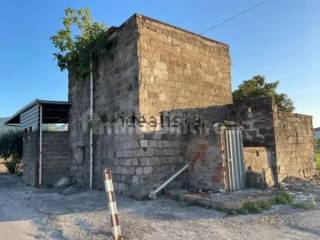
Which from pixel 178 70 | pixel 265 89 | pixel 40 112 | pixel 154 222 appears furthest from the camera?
pixel 265 89

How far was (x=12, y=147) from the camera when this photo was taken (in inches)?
757

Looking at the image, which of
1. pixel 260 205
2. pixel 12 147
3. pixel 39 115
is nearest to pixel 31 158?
pixel 39 115

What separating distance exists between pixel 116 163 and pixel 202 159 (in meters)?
2.54

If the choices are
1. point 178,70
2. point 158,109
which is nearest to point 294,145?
point 178,70

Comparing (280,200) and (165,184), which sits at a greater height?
(165,184)

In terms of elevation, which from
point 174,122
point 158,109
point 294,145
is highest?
point 158,109

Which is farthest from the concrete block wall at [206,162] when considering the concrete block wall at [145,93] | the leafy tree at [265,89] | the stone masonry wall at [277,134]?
the leafy tree at [265,89]

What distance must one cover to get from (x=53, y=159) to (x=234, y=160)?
7365 millimetres

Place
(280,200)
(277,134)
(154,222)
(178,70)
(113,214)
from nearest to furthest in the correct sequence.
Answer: (113,214), (154,222), (280,200), (277,134), (178,70)

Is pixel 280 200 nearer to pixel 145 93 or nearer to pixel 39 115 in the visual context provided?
pixel 145 93

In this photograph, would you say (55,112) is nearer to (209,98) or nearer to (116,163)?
(116,163)

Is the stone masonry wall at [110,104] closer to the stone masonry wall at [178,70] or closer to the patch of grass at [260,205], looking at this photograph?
the stone masonry wall at [178,70]

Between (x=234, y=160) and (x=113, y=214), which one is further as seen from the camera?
(x=234, y=160)

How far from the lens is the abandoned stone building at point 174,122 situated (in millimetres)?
7879
